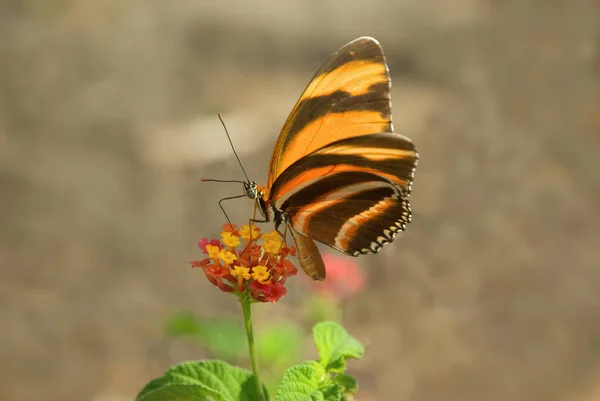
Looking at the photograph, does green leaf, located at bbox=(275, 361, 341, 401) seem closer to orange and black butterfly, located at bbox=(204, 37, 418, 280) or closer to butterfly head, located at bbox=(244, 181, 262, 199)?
orange and black butterfly, located at bbox=(204, 37, 418, 280)

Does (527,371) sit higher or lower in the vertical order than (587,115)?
lower

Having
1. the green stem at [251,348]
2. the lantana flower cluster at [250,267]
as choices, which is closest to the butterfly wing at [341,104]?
the lantana flower cluster at [250,267]

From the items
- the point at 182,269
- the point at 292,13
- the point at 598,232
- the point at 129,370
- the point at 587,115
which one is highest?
the point at 292,13

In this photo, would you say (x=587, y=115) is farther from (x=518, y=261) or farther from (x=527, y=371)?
(x=527, y=371)

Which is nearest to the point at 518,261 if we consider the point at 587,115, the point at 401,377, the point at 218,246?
the point at 401,377

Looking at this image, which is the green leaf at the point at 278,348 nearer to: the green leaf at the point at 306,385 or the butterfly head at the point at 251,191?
the butterfly head at the point at 251,191

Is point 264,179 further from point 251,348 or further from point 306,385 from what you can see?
point 306,385

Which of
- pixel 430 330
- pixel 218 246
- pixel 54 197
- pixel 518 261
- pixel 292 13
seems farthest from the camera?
pixel 292 13
